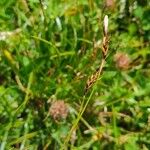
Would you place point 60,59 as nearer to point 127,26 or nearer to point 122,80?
point 122,80

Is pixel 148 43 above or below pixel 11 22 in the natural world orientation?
below

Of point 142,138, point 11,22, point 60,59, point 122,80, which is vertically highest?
point 11,22

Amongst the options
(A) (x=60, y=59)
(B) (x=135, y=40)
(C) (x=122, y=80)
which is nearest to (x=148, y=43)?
(B) (x=135, y=40)

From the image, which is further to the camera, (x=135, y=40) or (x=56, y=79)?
(x=135, y=40)

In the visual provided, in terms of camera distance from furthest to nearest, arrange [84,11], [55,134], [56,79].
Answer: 1. [84,11]
2. [56,79]
3. [55,134]

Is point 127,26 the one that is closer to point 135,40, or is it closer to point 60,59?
point 135,40

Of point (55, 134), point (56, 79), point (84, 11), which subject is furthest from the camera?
point (84, 11)
